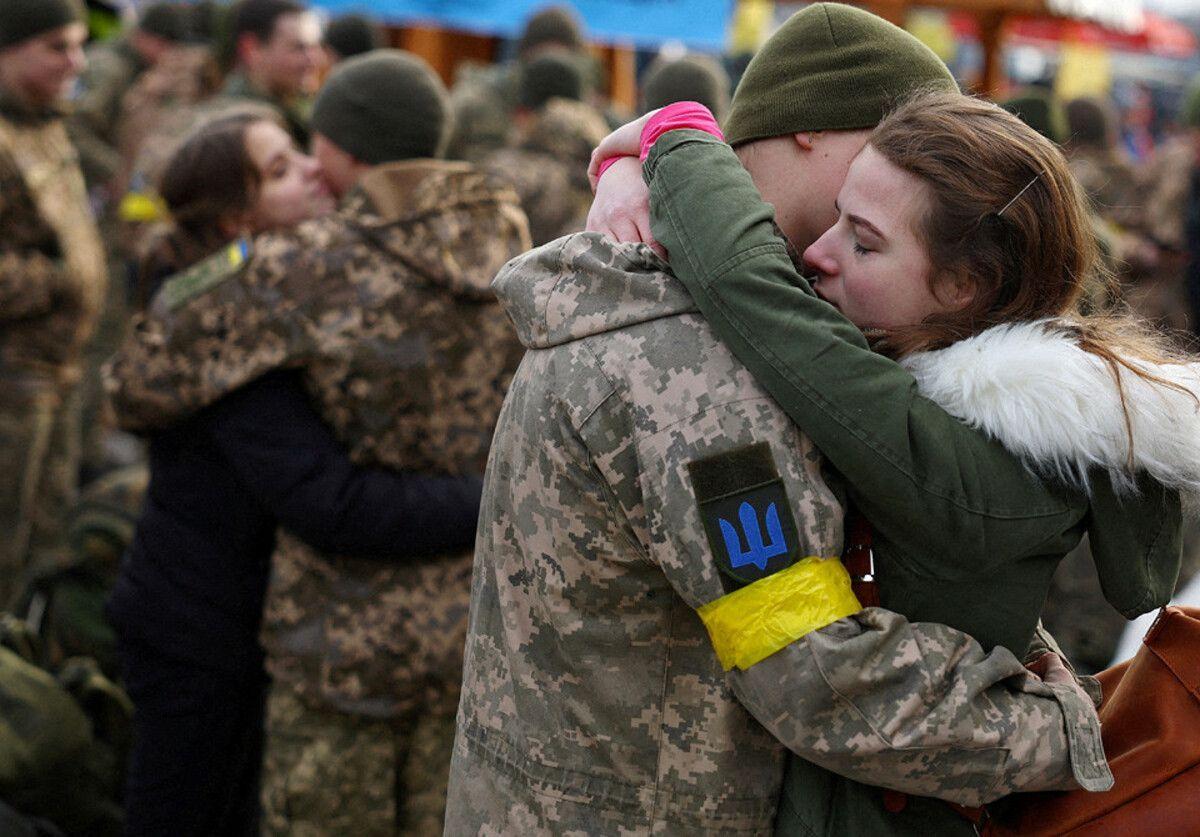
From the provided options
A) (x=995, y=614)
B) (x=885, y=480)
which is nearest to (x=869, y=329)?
(x=885, y=480)

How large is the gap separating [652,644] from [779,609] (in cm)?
21

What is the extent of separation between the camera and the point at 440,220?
9.07ft

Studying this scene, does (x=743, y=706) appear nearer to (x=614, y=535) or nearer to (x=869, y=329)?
(x=614, y=535)

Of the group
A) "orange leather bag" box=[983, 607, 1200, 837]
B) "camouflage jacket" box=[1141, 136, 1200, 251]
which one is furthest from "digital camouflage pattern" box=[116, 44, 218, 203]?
"orange leather bag" box=[983, 607, 1200, 837]

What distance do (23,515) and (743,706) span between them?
411 cm

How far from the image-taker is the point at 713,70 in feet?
17.0

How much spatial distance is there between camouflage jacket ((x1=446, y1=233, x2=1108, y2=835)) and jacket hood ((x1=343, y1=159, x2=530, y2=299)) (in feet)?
3.74

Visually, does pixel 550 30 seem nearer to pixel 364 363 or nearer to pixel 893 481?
pixel 364 363

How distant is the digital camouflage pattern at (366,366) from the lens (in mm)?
2604

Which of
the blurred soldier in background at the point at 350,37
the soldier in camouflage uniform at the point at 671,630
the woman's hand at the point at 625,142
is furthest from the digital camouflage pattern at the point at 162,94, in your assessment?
the soldier in camouflage uniform at the point at 671,630

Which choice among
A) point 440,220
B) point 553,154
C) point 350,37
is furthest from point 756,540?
point 350,37

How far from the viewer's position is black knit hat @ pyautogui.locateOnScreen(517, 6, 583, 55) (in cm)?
800

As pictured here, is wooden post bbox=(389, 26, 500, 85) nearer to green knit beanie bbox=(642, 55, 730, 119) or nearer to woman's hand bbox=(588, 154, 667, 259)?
green knit beanie bbox=(642, 55, 730, 119)

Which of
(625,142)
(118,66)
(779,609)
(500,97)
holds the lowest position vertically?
(500,97)
